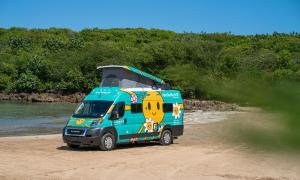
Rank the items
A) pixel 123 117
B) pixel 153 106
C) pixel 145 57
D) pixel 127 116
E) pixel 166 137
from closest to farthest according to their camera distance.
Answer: pixel 123 117 → pixel 127 116 → pixel 153 106 → pixel 166 137 → pixel 145 57

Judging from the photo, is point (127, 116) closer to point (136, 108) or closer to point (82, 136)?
point (136, 108)

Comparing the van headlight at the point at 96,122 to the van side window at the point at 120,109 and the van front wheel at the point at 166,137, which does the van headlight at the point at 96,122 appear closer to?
the van side window at the point at 120,109

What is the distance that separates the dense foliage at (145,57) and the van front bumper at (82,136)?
3.55 m

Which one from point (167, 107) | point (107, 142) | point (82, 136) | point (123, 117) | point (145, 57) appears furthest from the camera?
point (145, 57)

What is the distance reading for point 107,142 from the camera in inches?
810

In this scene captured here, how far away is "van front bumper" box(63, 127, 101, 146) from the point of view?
20.2 metres

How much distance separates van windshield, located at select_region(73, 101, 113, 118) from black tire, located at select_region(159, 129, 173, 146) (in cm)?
338

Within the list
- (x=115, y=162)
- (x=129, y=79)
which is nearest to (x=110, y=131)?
(x=115, y=162)

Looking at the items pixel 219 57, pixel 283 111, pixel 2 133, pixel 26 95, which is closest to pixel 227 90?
pixel 283 111

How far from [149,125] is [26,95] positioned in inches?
2491

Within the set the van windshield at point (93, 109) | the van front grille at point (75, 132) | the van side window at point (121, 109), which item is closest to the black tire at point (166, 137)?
the van side window at point (121, 109)

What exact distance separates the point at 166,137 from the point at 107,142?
3.58m

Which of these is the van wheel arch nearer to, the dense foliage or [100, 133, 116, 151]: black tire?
[100, 133, 116, 151]: black tire

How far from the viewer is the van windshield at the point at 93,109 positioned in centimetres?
2075
